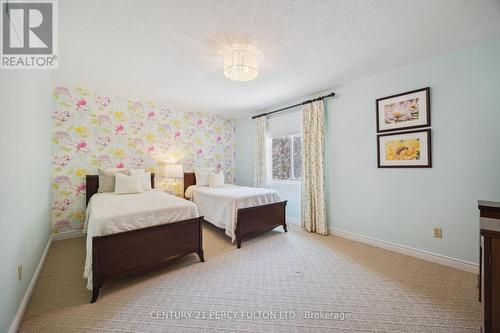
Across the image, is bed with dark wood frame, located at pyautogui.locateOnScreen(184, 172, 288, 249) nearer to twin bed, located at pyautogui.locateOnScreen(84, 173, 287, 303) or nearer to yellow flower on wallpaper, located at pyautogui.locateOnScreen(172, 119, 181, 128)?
twin bed, located at pyautogui.locateOnScreen(84, 173, 287, 303)

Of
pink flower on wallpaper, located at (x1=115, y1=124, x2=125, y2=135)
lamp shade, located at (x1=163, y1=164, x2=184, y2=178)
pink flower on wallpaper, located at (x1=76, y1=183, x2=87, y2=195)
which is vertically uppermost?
pink flower on wallpaper, located at (x1=115, y1=124, x2=125, y2=135)

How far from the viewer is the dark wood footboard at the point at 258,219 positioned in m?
Answer: 2.89

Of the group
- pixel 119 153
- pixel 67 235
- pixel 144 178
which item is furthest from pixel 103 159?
pixel 67 235

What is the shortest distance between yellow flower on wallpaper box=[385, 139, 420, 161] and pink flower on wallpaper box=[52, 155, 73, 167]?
15.7 feet

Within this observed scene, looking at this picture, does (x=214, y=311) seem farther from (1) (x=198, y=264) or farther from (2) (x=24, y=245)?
(2) (x=24, y=245)

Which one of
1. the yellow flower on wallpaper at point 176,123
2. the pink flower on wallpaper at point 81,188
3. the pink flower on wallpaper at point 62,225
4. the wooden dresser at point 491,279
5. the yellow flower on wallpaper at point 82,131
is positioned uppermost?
the yellow flower on wallpaper at point 176,123

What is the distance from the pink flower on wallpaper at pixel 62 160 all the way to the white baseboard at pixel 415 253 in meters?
4.48

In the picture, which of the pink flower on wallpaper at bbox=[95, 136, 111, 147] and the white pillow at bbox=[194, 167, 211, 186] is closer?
the pink flower on wallpaper at bbox=[95, 136, 111, 147]

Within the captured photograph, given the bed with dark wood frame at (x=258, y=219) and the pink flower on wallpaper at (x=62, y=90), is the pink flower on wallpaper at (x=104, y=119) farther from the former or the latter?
the bed with dark wood frame at (x=258, y=219)

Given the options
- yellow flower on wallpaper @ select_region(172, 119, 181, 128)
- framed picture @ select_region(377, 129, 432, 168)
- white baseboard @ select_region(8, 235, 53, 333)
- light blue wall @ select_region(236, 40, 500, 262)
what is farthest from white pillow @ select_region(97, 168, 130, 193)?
framed picture @ select_region(377, 129, 432, 168)

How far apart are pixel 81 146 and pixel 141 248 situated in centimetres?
244

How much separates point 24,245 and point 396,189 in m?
3.99

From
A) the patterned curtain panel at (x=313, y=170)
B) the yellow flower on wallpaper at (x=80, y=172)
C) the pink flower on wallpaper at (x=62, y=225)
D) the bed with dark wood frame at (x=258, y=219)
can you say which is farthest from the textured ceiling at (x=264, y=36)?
the pink flower on wallpaper at (x=62, y=225)

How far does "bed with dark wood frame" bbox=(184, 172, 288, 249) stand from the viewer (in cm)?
289
